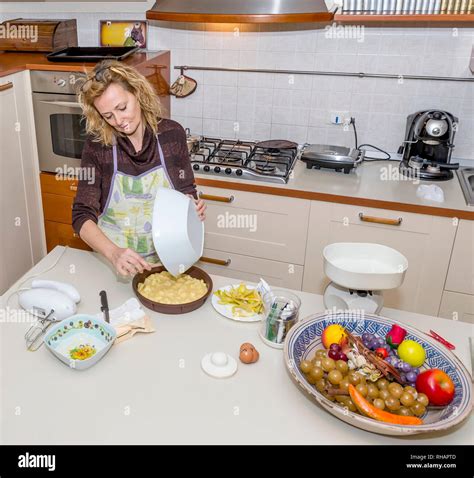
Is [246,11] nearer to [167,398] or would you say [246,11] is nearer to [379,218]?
[167,398]

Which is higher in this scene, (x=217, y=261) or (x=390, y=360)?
(x=390, y=360)

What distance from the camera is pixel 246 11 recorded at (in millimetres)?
1076

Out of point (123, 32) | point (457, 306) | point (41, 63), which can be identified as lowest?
point (457, 306)

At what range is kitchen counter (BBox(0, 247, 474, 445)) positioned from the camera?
1084 mm

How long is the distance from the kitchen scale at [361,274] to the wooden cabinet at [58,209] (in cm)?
170

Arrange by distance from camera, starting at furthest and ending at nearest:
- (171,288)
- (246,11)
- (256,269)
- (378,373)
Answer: (256,269)
(171,288)
(378,373)
(246,11)

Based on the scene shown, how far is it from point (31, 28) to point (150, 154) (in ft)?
4.99

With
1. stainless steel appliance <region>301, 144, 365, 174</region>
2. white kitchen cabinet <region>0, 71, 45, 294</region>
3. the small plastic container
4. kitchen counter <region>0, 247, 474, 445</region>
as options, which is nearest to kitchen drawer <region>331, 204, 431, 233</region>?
stainless steel appliance <region>301, 144, 365, 174</region>

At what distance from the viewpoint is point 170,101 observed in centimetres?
300

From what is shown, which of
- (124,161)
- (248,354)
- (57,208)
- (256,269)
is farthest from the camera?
(57,208)

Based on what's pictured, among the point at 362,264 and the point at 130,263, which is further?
the point at 362,264

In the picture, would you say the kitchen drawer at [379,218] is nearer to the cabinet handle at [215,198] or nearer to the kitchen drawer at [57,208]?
the cabinet handle at [215,198]

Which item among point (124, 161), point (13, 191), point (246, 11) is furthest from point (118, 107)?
point (13, 191)

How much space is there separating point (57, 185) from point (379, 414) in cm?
224
